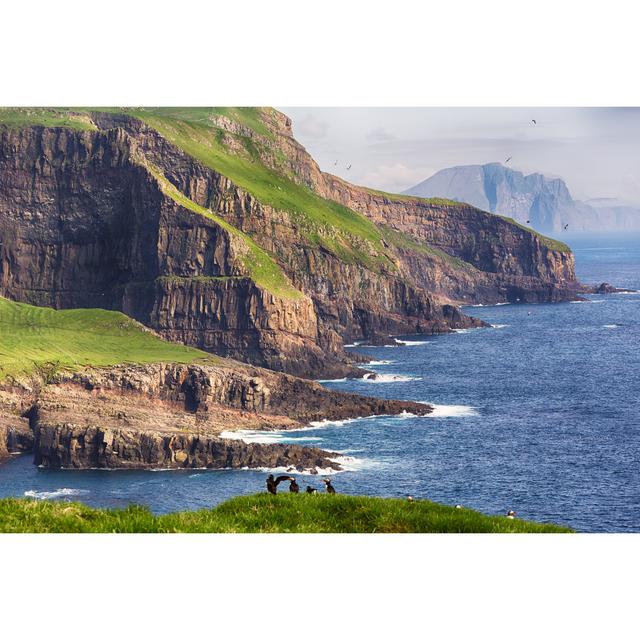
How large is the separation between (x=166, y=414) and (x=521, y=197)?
83736 millimetres

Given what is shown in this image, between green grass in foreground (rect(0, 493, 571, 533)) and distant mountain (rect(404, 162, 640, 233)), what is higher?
distant mountain (rect(404, 162, 640, 233))

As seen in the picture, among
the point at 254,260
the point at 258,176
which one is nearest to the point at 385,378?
the point at 254,260

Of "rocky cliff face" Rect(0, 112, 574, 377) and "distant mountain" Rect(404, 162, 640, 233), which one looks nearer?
"distant mountain" Rect(404, 162, 640, 233)

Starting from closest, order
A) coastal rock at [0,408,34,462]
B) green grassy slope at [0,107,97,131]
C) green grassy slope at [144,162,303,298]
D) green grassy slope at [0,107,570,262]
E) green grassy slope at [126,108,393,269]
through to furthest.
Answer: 1. coastal rock at [0,408,34,462]
2. green grassy slope at [0,107,97,131]
3. green grassy slope at [144,162,303,298]
4. green grassy slope at [0,107,570,262]
5. green grassy slope at [126,108,393,269]

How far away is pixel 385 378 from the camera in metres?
122

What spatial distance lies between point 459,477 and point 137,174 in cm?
7424

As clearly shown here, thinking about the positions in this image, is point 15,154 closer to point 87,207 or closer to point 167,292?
point 87,207

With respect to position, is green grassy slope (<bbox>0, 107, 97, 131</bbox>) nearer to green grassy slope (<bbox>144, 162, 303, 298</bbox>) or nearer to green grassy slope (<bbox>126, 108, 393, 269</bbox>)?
green grassy slope (<bbox>144, 162, 303, 298</bbox>)

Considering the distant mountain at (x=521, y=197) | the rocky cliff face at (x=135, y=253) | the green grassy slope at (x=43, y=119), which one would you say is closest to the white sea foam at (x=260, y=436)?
the rocky cliff face at (x=135, y=253)

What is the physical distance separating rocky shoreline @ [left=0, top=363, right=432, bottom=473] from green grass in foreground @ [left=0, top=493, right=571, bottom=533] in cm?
4167

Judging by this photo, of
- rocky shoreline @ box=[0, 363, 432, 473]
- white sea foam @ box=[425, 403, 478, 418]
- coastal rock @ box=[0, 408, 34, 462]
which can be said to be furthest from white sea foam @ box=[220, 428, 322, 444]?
coastal rock @ box=[0, 408, 34, 462]

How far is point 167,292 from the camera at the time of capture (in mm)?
123062

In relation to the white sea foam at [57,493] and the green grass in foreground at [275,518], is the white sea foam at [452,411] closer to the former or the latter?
the white sea foam at [57,493]

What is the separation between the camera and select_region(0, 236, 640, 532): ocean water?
61.0 meters
